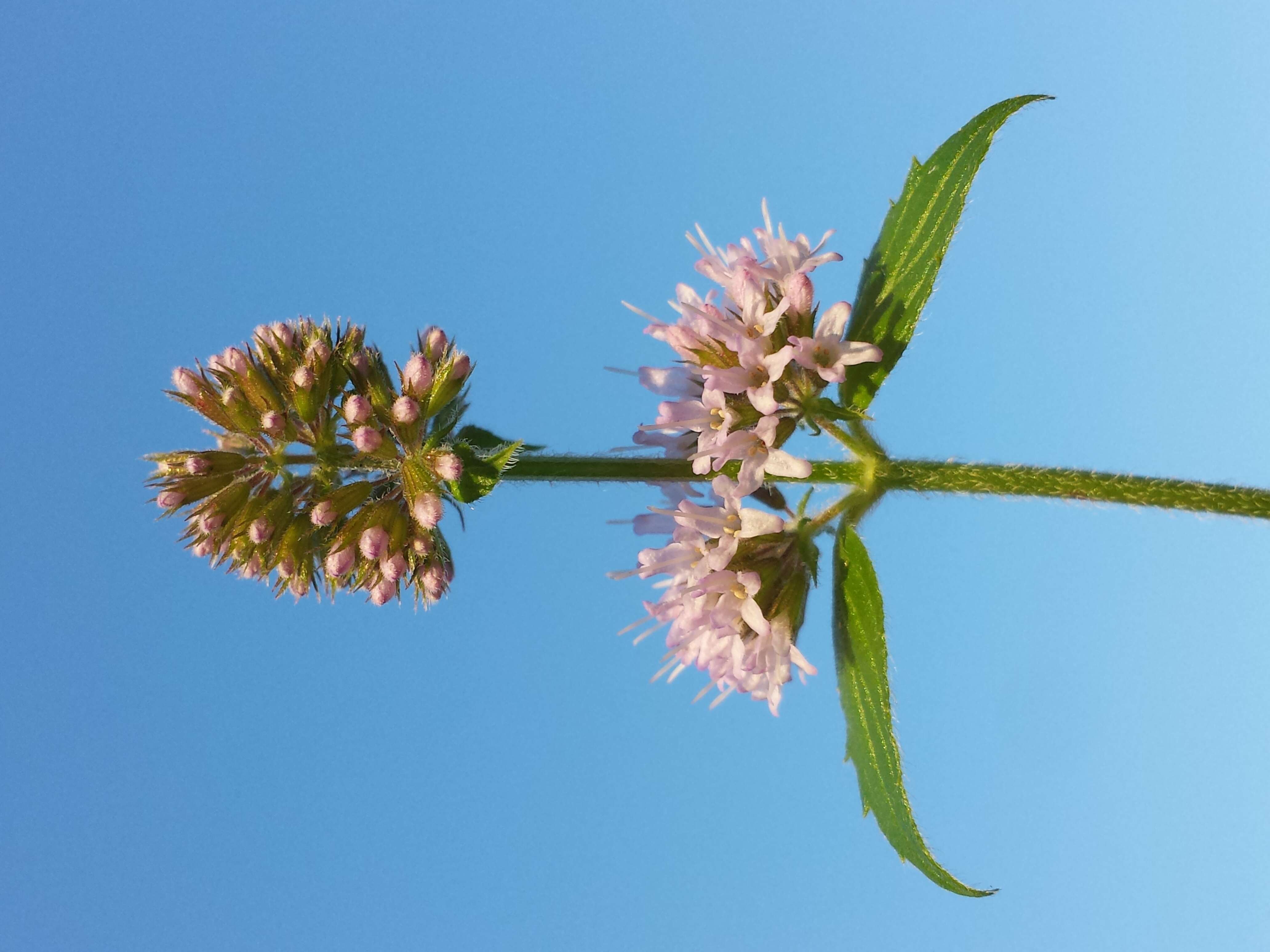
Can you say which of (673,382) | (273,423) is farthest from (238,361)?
(673,382)

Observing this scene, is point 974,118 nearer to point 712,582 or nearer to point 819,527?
point 819,527

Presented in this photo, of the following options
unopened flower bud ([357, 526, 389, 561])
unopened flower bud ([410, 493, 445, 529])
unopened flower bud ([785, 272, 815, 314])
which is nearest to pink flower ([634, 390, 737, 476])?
unopened flower bud ([785, 272, 815, 314])

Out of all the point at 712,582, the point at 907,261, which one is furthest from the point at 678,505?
the point at 907,261

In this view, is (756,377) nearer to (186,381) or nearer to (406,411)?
(406,411)

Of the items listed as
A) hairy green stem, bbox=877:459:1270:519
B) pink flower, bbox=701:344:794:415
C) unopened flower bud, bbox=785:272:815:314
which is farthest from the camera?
unopened flower bud, bbox=785:272:815:314

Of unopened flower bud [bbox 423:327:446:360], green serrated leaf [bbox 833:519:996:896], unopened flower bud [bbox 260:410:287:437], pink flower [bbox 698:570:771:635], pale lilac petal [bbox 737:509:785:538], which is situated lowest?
green serrated leaf [bbox 833:519:996:896]

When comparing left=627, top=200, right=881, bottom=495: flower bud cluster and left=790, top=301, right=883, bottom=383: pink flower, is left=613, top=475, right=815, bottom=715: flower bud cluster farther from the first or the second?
left=790, top=301, right=883, bottom=383: pink flower

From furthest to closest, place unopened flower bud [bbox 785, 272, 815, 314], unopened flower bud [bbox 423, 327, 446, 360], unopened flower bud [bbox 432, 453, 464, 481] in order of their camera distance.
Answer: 1. unopened flower bud [bbox 423, 327, 446, 360]
2. unopened flower bud [bbox 785, 272, 815, 314]
3. unopened flower bud [bbox 432, 453, 464, 481]
